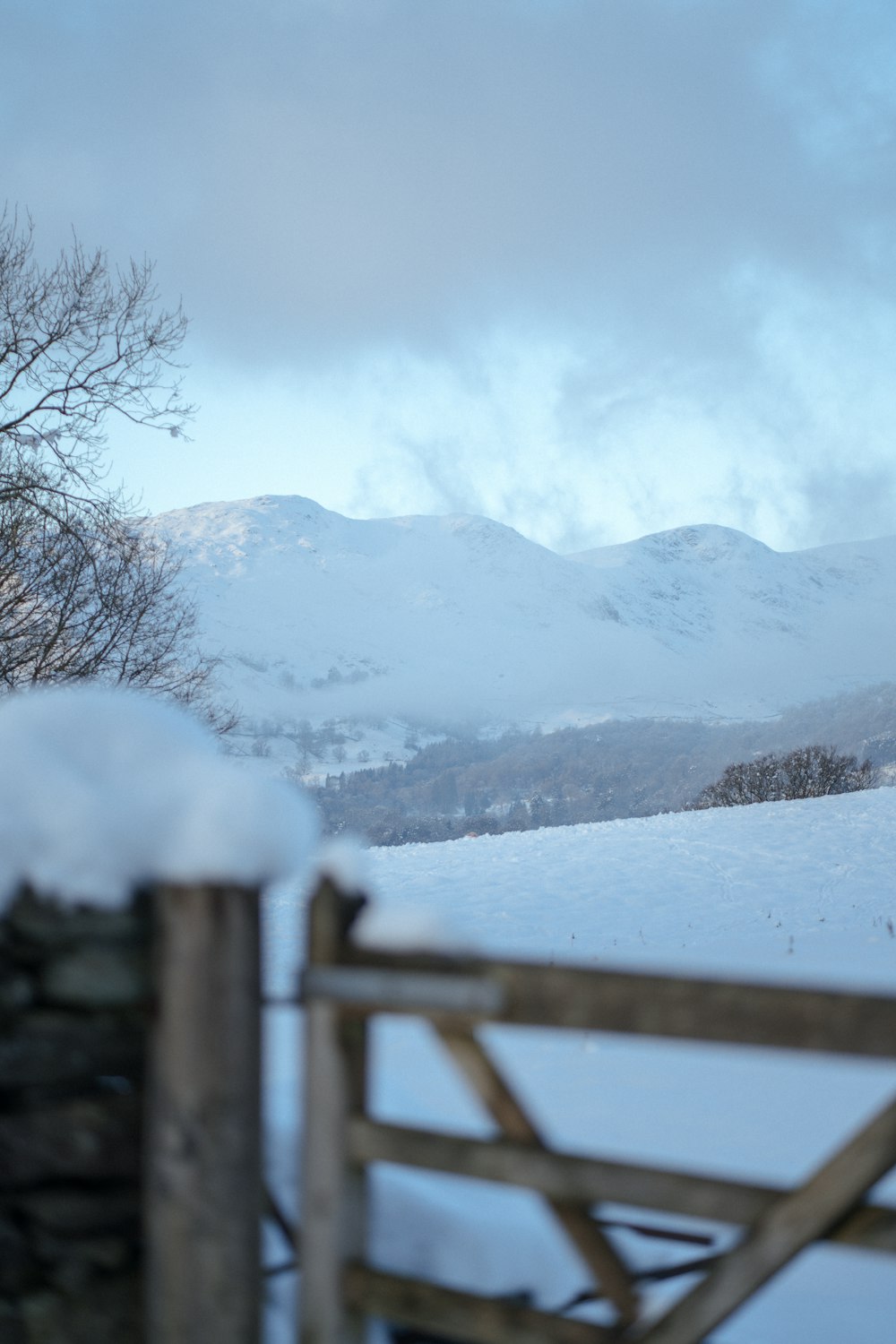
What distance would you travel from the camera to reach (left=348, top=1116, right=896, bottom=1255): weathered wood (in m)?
2.02

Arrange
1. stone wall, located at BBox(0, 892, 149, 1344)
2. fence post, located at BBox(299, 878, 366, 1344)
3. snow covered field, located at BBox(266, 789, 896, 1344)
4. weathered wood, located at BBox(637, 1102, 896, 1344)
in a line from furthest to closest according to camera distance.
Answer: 1. snow covered field, located at BBox(266, 789, 896, 1344)
2. stone wall, located at BBox(0, 892, 149, 1344)
3. fence post, located at BBox(299, 878, 366, 1344)
4. weathered wood, located at BBox(637, 1102, 896, 1344)

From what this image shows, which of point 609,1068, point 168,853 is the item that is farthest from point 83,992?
point 609,1068

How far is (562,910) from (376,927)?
13002 millimetres

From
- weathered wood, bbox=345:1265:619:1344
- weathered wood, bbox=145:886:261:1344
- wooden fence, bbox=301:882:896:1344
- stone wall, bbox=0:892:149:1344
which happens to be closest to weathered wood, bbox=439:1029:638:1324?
wooden fence, bbox=301:882:896:1344

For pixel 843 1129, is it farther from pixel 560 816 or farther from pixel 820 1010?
pixel 560 816

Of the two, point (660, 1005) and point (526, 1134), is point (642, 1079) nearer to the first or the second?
point (526, 1134)

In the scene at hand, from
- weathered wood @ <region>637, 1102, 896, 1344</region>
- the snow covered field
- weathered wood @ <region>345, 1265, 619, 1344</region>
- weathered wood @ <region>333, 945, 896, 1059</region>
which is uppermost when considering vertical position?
weathered wood @ <region>333, 945, 896, 1059</region>

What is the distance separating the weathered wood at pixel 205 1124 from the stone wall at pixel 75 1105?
5.4 inches

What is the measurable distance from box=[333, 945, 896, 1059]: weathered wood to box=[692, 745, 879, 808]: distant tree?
46540 mm

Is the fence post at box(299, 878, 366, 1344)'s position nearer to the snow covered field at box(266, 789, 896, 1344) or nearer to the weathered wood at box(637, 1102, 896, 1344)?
the snow covered field at box(266, 789, 896, 1344)

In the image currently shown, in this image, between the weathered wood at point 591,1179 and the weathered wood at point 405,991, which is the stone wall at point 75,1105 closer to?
the weathered wood at point 405,991

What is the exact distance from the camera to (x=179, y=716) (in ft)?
9.93

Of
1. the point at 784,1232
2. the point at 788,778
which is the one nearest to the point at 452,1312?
the point at 784,1232

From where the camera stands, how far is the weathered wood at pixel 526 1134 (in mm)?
2291
